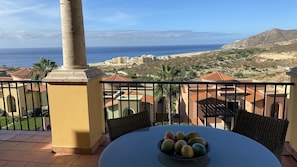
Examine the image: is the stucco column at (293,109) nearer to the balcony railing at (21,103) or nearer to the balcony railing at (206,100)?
the balcony railing at (206,100)

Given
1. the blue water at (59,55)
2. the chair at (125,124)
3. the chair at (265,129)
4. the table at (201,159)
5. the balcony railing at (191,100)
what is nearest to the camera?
the table at (201,159)

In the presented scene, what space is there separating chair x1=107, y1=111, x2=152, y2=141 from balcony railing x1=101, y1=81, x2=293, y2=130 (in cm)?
55

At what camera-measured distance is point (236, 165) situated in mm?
1253

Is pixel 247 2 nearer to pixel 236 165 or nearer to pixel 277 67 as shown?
pixel 277 67

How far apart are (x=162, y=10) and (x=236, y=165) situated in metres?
43.3

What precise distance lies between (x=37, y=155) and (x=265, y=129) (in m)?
2.65

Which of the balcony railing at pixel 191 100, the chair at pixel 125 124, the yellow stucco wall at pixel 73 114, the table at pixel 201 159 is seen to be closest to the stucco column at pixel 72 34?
the yellow stucco wall at pixel 73 114

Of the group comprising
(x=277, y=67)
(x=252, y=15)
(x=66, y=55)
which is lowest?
(x=277, y=67)

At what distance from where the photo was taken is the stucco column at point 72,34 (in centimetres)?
291

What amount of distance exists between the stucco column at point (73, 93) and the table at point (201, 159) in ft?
4.82

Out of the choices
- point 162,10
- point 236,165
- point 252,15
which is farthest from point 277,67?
point 162,10

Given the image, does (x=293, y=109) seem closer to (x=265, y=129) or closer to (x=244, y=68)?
(x=265, y=129)

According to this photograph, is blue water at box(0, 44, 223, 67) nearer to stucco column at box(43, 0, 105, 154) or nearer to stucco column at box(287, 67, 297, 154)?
stucco column at box(43, 0, 105, 154)

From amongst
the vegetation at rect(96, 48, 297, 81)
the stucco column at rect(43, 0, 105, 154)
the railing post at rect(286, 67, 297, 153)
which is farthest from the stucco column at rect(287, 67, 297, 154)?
the vegetation at rect(96, 48, 297, 81)
